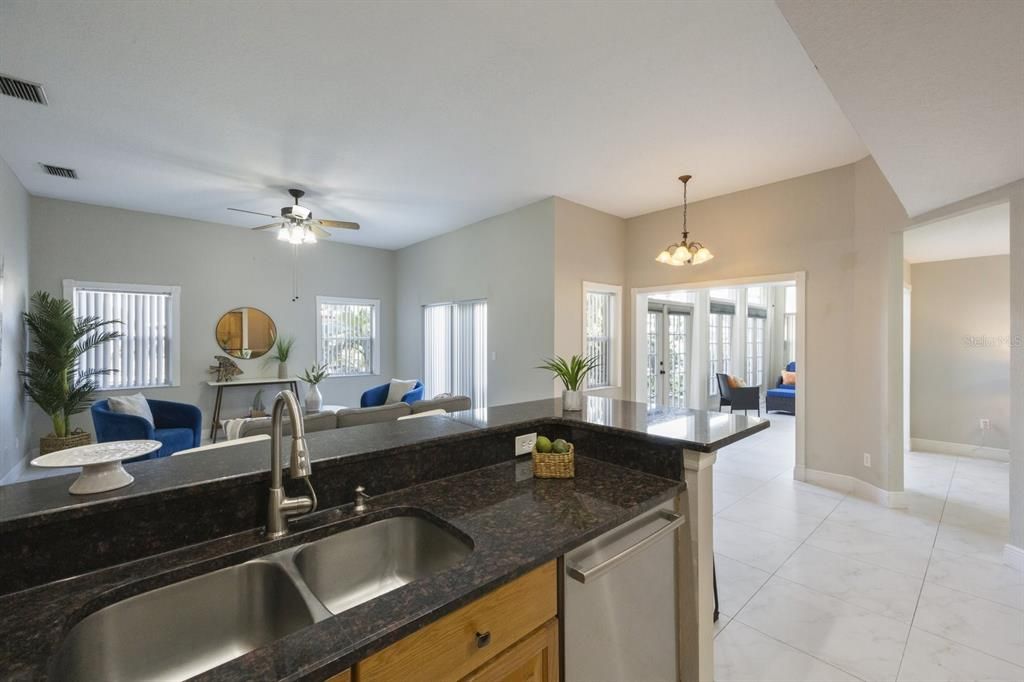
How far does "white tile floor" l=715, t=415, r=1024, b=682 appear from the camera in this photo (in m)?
1.86

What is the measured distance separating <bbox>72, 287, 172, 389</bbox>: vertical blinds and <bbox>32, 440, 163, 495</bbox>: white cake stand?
5.52 metres

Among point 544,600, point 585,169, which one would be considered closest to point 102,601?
point 544,600

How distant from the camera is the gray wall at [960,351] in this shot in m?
4.61

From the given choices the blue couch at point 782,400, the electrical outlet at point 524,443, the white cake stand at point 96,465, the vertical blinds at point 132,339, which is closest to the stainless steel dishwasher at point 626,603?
the electrical outlet at point 524,443

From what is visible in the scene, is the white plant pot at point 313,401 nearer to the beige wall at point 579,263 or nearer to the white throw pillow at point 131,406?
the white throw pillow at point 131,406

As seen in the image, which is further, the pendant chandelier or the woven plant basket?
the woven plant basket

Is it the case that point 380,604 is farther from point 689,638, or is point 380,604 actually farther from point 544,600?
point 689,638

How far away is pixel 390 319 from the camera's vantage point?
24.4 feet

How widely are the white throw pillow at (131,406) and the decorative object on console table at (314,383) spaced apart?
164 centimetres

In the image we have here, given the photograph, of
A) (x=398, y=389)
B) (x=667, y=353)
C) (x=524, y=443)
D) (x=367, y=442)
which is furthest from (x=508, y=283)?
(x=367, y=442)

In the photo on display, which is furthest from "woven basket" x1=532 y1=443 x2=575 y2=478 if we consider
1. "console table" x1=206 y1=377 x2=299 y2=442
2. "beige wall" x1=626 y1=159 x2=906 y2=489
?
"console table" x1=206 y1=377 x2=299 y2=442

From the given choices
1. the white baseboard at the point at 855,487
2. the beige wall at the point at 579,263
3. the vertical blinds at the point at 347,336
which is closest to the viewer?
the white baseboard at the point at 855,487

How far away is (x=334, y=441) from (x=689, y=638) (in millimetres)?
1450

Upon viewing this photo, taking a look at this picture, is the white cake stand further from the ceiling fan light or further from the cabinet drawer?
the ceiling fan light
